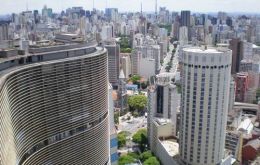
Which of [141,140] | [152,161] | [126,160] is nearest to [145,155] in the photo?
[152,161]

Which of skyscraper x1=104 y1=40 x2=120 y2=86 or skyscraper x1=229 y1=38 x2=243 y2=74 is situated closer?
skyscraper x1=104 y1=40 x2=120 y2=86

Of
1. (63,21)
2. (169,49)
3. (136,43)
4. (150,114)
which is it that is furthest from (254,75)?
(63,21)

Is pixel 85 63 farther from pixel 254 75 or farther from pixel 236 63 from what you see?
pixel 236 63

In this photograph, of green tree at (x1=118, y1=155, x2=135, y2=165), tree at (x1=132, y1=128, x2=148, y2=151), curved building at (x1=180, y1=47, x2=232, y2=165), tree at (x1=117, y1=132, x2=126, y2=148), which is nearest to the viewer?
curved building at (x1=180, y1=47, x2=232, y2=165)

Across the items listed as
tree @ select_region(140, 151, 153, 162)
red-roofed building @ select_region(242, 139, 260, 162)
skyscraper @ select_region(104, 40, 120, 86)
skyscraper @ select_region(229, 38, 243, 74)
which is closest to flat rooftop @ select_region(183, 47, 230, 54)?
red-roofed building @ select_region(242, 139, 260, 162)

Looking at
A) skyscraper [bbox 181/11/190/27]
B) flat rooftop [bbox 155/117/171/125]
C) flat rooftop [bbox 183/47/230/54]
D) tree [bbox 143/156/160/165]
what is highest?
skyscraper [bbox 181/11/190/27]

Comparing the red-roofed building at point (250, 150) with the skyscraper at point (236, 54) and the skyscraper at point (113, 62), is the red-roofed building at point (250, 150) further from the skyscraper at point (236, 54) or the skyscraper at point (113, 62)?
the skyscraper at point (236, 54)

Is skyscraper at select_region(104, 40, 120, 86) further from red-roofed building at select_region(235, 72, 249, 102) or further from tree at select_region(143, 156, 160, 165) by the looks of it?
tree at select_region(143, 156, 160, 165)

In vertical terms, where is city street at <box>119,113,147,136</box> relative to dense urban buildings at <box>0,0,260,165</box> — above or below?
below
